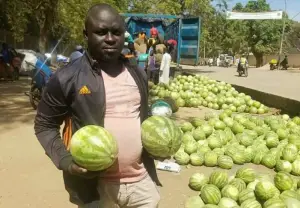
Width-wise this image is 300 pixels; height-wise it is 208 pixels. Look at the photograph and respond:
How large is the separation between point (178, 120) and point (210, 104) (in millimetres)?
2146

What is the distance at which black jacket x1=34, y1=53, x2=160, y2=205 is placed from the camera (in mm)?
2111

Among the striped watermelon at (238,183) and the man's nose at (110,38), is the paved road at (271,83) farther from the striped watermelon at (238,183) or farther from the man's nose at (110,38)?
the man's nose at (110,38)

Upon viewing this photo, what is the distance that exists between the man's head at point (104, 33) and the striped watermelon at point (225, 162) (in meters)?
3.44

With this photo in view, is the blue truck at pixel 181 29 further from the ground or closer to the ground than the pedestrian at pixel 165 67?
further from the ground

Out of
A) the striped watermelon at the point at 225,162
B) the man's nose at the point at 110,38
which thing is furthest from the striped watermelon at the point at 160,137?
the striped watermelon at the point at 225,162

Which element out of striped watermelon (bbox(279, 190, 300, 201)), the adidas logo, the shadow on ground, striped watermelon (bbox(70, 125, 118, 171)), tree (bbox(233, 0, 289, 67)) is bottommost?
the shadow on ground

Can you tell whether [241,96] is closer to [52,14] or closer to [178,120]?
[178,120]

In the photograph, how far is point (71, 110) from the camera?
7.26 feet

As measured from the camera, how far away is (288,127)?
677 cm

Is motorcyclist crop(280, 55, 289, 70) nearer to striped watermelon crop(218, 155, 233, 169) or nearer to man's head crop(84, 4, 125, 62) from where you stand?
striped watermelon crop(218, 155, 233, 169)

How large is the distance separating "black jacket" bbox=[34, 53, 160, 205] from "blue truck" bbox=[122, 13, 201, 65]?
12.2 meters

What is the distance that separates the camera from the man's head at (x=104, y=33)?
2.13m

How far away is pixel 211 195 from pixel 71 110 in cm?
233

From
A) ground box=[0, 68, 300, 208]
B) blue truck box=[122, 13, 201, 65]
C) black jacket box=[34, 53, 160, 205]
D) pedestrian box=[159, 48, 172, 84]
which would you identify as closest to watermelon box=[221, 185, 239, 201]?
ground box=[0, 68, 300, 208]
